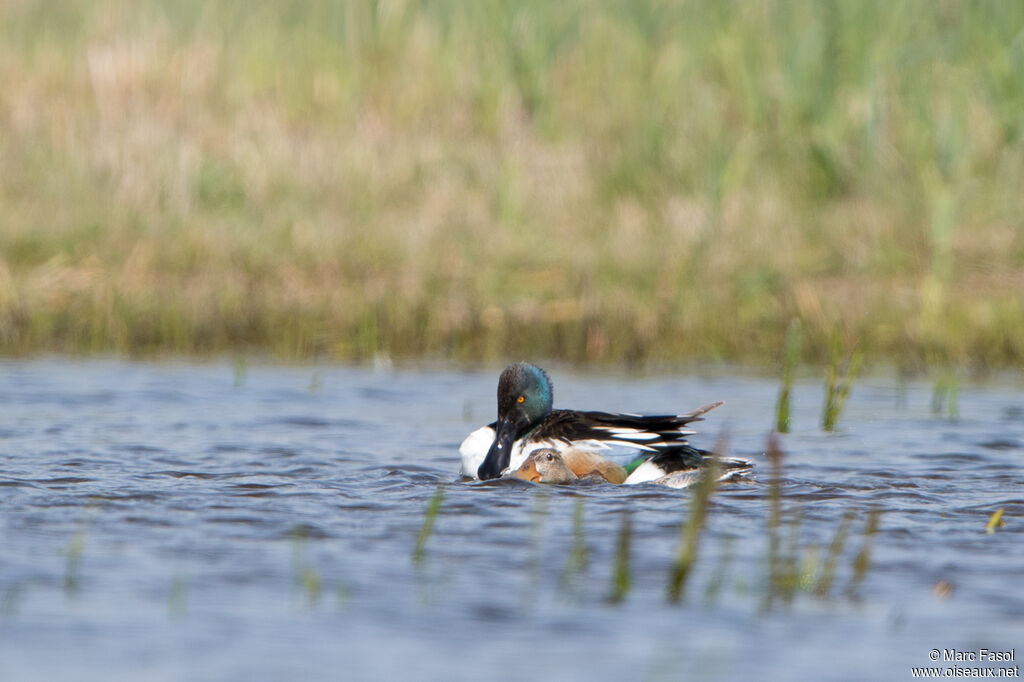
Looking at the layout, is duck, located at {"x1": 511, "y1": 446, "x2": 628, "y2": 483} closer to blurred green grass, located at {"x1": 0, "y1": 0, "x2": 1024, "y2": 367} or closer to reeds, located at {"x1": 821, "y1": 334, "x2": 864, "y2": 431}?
reeds, located at {"x1": 821, "y1": 334, "x2": 864, "y2": 431}

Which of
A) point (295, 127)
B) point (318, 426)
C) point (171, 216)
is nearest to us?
point (318, 426)

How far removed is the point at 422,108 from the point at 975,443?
6.74 metres

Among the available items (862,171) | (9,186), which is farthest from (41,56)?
(862,171)

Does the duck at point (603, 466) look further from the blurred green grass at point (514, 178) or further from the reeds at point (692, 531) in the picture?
the blurred green grass at point (514, 178)

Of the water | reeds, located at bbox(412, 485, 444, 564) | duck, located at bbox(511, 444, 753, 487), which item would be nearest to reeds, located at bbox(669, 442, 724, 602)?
the water

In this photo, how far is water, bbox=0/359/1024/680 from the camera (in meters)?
4.16

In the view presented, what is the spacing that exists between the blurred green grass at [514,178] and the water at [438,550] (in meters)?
1.65

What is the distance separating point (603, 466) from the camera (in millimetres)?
6746

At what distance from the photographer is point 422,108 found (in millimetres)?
13289

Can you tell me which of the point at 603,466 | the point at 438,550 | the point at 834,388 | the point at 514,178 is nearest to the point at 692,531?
the point at 438,550

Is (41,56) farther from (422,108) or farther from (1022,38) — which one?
(1022,38)

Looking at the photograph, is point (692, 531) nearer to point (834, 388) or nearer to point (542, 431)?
point (542, 431)

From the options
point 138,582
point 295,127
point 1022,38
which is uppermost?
point 1022,38

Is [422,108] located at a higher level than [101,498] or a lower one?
higher
